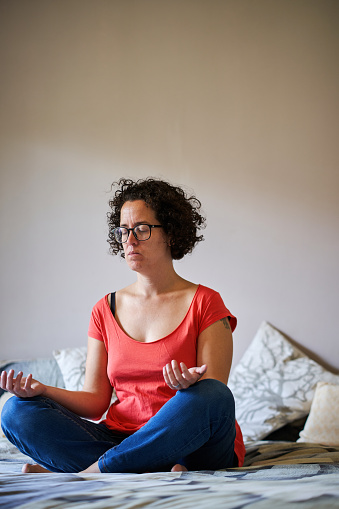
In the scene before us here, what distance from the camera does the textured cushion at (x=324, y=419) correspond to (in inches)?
87.0

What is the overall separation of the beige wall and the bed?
236mm

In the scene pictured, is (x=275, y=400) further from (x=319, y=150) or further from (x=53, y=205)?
(x=53, y=205)

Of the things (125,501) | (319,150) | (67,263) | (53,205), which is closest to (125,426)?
(125,501)

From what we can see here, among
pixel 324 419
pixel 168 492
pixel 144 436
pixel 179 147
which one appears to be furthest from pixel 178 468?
pixel 179 147

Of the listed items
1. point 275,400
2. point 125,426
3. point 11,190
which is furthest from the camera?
point 11,190

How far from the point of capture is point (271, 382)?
8.31ft

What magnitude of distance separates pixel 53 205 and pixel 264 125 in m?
1.29

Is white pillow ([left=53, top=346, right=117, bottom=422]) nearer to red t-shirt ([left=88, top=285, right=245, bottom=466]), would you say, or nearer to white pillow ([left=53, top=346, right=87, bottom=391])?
white pillow ([left=53, top=346, right=87, bottom=391])

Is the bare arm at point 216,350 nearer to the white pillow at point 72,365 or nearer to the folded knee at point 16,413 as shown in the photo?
the folded knee at point 16,413

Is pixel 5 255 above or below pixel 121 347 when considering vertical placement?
above

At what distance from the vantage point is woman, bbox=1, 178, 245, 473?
1.31m

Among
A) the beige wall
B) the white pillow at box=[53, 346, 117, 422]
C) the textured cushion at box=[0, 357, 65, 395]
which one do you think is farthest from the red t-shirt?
the beige wall

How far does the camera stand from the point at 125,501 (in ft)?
2.54

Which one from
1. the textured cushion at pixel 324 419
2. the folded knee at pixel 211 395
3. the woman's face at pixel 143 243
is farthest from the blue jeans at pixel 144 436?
the textured cushion at pixel 324 419
